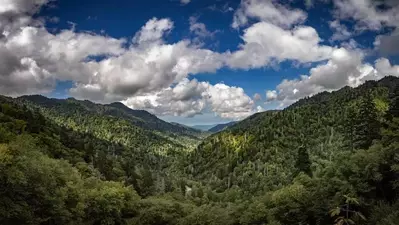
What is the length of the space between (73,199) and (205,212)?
75.0 feet

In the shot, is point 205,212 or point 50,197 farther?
point 205,212

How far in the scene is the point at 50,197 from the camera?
43875 mm

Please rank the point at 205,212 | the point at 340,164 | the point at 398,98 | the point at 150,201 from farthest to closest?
the point at 150,201 → the point at 205,212 → the point at 398,98 → the point at 340,164

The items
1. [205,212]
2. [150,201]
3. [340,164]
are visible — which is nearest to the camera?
[340,164]

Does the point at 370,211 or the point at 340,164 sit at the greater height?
the point at 340,164

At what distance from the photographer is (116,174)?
11812cm

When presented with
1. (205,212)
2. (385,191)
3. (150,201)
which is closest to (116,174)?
(150,201)

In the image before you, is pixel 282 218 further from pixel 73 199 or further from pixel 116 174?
pixel 116 174

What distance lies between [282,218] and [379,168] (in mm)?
14109

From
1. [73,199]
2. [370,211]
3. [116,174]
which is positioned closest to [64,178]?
[73,199]

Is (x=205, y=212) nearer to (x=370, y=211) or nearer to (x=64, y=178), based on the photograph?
(x=64, y=178)

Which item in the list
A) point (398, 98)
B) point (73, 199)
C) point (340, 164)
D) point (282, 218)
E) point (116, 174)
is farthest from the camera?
point (116, 174)

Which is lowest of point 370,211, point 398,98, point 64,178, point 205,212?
point 205,212

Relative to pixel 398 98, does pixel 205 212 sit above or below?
below
